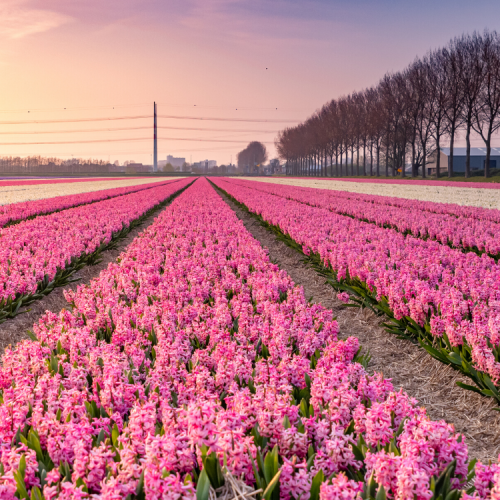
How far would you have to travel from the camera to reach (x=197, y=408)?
270 cm

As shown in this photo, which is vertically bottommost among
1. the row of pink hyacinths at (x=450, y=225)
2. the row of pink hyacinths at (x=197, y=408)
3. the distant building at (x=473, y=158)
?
the row of pink hyacinths at (x=197, y=408)

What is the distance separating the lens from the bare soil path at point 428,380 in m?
4.23

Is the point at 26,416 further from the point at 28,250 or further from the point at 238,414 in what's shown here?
the point at 28,250

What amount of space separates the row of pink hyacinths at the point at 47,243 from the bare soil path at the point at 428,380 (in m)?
5.57

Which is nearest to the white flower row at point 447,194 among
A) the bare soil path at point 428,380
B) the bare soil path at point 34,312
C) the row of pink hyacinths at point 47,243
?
the bare soil path at point 428,380

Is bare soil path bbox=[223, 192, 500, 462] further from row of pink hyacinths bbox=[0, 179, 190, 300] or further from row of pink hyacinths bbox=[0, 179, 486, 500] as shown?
row of pink hyacinths bbox=[0, 179, 190, 300]

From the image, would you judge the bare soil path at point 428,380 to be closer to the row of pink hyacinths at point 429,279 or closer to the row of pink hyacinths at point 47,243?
the row of pink hyacinths at point 429,279

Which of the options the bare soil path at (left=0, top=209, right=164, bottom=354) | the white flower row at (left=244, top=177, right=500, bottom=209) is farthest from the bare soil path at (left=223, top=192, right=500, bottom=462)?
the white flower row at (left=244, top=177, right=500, bottom=209)

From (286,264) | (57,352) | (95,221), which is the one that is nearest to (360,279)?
(286,264)

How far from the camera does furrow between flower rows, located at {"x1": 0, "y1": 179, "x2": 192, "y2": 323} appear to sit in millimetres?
7723

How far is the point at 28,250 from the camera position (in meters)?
10.2

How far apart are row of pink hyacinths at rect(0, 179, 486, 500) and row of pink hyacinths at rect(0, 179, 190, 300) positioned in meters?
2.65

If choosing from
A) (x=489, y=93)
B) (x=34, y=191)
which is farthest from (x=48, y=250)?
(x=489, y=93)

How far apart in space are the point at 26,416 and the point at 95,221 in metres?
12.5
